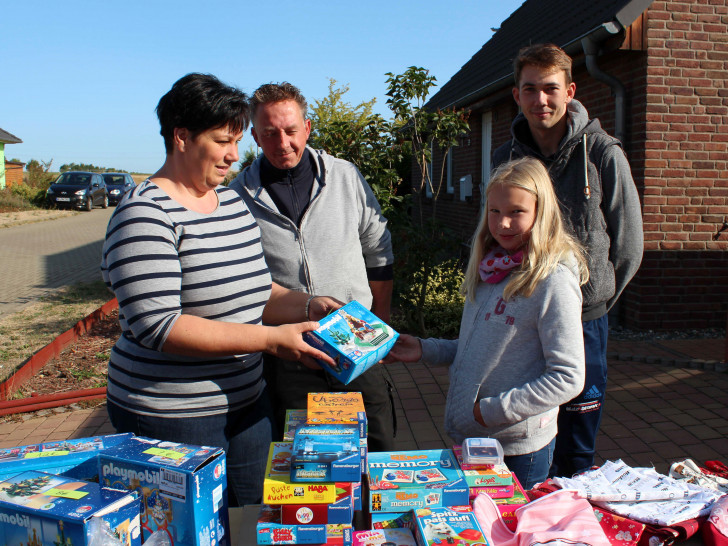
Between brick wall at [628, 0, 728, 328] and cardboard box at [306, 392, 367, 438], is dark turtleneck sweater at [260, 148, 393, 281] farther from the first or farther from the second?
brick wall at [628, 0, 728, 328]

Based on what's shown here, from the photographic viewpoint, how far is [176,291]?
174 cm

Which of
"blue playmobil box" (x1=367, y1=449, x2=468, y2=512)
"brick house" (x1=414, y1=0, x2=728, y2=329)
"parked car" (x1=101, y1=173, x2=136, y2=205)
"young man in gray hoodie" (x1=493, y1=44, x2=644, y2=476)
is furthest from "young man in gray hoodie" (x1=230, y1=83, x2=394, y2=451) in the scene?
"parked car" (x1=101, y1=173, x2=136, y2=205)

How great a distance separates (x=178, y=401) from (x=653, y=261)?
5.96 meters

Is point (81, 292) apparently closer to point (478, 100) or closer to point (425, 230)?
point (425, 230)

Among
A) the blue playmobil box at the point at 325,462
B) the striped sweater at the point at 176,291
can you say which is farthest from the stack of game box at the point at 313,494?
the striped sweater at the point at 176,291

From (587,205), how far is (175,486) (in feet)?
6.58

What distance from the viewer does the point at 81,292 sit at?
10.8 meters

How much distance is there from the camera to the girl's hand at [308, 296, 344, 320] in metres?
2.41

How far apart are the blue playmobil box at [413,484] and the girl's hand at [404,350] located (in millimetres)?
631

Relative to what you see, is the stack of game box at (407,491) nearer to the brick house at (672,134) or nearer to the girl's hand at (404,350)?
the girl's hand at (404,350)

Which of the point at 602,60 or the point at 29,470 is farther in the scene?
the point at 602,60

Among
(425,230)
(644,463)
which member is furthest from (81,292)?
(644,463)

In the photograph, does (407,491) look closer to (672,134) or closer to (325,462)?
(325,462)

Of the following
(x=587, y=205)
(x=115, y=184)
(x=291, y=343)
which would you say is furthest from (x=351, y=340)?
(x=115, y=184)
